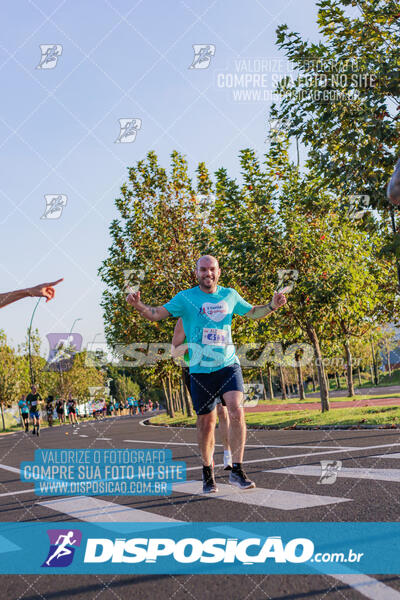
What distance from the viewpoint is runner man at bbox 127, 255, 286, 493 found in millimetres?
5668

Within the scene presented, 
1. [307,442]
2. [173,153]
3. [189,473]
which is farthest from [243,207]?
[189,473]

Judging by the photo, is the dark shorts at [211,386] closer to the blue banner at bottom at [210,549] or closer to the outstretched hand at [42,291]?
the blue banner at bottom at [210,549]

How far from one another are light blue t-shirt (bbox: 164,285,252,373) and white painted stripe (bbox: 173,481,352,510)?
1081 mm

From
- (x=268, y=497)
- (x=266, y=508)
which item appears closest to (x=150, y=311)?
(x=268, y=497)

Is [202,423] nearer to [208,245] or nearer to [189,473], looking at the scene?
[189,473]

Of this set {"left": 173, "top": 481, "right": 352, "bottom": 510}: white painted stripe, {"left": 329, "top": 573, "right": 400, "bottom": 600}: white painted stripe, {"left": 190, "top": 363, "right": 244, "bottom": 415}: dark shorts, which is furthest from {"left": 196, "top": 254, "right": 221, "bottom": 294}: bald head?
{"left": 329, "top": 573, "right": 400, "bottom": 600}: white painted stripe

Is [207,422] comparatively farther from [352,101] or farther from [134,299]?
[352,101]

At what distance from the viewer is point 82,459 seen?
11219 mm

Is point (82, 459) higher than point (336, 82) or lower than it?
lower

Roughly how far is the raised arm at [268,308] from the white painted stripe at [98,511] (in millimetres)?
2092

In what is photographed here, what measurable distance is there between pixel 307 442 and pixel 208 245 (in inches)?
383

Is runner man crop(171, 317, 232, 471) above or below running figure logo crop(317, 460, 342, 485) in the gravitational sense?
above

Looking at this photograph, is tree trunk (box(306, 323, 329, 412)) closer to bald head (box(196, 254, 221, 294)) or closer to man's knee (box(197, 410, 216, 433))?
man's knee (box(197, 410, 216, 433))

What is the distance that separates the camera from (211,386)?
5.70 meters
